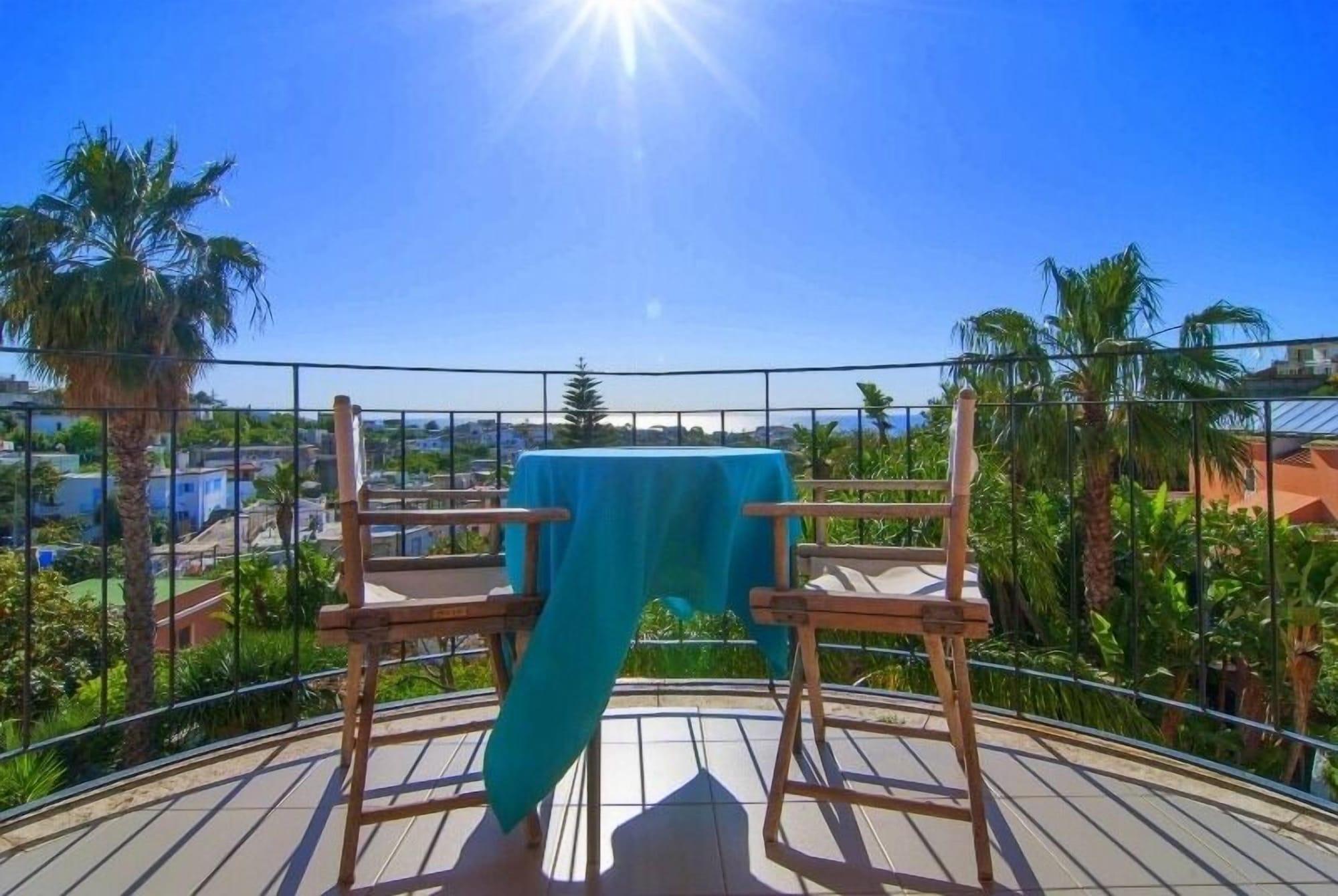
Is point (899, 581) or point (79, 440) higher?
point (79, 440)

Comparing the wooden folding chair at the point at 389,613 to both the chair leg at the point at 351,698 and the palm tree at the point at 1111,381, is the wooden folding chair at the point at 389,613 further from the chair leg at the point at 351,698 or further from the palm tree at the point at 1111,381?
the palm tree at the point at 1111,381

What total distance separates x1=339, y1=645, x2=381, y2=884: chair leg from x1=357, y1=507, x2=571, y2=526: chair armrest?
0.83 feet

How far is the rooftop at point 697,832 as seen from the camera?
148cm

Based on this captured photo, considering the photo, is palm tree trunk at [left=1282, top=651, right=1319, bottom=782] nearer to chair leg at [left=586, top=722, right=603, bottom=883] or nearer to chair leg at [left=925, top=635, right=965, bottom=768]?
chair leg at [left=925, top=635, right=965, bottom=768]

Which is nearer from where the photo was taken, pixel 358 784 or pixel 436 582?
pixel 358 784

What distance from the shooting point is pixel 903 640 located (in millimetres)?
6082

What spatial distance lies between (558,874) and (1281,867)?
4.65ft

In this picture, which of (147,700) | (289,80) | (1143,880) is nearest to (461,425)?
(1143,880)

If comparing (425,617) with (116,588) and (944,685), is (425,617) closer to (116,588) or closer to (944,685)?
(944,685)

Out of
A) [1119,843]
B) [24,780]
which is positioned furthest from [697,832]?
[24,780]

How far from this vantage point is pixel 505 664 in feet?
5.49

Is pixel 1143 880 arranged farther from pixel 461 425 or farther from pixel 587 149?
pixel 587 149

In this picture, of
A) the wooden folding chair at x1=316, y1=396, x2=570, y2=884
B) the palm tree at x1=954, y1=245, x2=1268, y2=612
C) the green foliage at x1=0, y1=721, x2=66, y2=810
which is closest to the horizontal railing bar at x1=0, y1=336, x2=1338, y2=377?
the wooden folding chair at x1=316, y1=396, x2=570, y2=884

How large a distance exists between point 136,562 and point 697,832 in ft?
37.2
